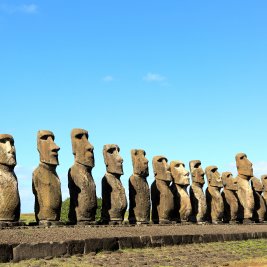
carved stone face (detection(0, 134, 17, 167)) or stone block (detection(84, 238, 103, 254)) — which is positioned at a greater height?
carved stone face (detection(0, 134, 17, 167))

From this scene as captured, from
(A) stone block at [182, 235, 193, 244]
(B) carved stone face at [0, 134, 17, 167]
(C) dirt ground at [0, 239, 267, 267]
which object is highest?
(B) carved stone face at [0, 134, 17, 167]

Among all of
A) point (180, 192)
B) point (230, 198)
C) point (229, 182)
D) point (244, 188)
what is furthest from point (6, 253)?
point (244, 188)

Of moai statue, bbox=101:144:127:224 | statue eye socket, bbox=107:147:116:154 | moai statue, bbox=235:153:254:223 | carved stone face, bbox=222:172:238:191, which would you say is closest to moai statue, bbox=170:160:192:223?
carved stone face, bbox=222:172:238:191

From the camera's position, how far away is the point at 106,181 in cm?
1595

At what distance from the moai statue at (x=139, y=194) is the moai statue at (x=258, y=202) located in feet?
24.8

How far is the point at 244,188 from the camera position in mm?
22641

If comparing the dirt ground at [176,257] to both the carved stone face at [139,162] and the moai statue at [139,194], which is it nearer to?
the moai statue at [139,194]

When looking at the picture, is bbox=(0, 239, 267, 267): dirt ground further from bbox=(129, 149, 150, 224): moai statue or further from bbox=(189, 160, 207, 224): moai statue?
bbox=(189, 160, 207, 224): moai statue

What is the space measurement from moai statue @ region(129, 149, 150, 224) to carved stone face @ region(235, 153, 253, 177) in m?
6.76

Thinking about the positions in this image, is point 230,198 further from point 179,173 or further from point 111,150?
point 111,150

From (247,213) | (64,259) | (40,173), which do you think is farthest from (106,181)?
(247,213)

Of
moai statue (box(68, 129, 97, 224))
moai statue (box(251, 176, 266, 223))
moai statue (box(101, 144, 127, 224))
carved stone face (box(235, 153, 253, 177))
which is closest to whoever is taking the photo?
moai statue (box(68, 129, 97, 224))

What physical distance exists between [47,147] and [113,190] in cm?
259

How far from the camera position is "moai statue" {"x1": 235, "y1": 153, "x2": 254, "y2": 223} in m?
22.3
